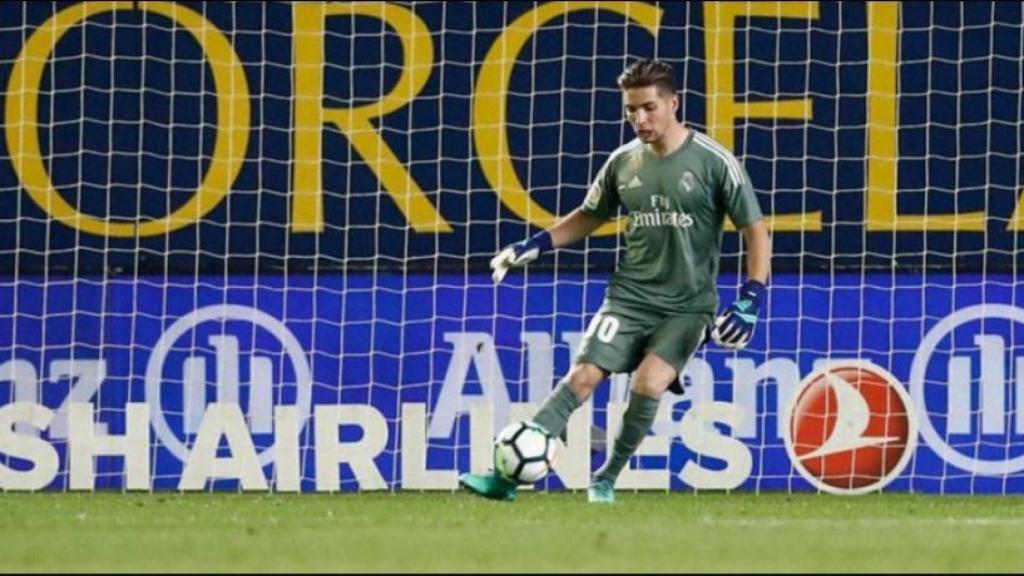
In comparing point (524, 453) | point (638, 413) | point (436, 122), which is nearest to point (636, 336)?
point (638, 413)

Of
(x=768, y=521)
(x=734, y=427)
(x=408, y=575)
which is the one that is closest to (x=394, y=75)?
(x=734, y=427)

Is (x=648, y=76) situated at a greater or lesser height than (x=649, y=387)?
greater

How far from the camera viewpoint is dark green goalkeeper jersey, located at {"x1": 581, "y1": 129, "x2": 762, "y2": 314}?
10930mm

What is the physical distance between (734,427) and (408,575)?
20.4 ft

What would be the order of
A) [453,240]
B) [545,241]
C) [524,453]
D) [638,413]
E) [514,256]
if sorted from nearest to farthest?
[524,453], [514,256], [638,413], [545,241], [453,240]

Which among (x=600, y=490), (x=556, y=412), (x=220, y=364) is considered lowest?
(x=600, y=490)

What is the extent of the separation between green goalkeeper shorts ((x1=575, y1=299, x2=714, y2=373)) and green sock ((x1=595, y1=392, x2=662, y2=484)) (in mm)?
166

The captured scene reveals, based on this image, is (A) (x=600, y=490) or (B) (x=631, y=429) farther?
(A) (x=600, y=490)

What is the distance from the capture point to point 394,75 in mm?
13445

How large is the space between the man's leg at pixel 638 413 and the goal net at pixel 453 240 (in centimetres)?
194

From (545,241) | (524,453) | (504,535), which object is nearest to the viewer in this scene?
(504,535)

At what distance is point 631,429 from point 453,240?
8.80 ft

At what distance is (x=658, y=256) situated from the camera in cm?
1098

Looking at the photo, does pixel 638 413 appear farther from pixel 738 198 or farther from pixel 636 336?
pixel 738 198
